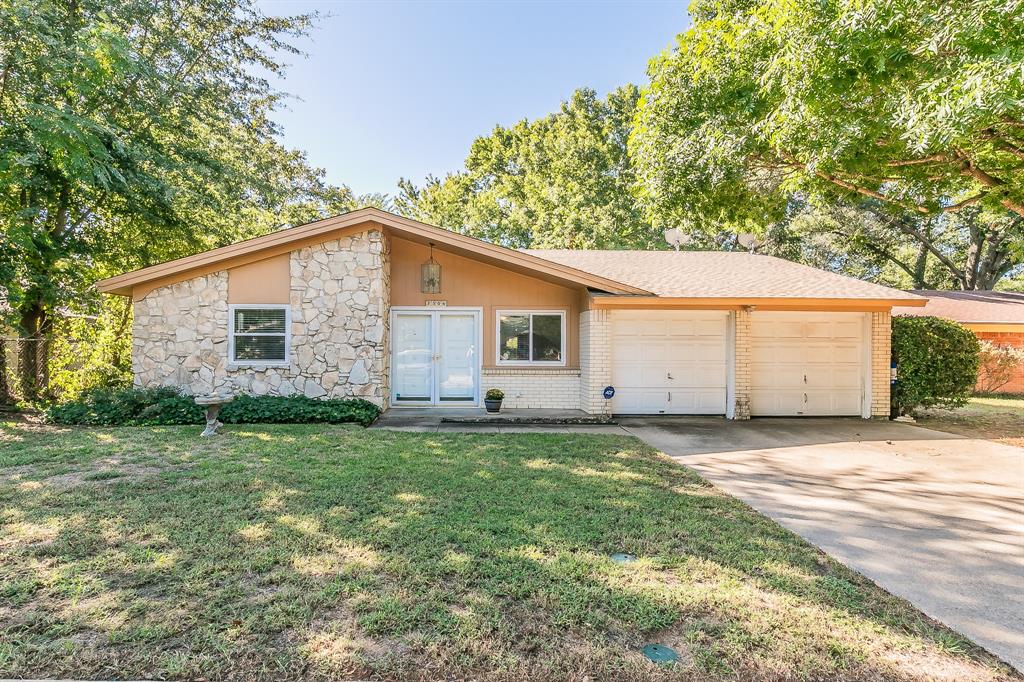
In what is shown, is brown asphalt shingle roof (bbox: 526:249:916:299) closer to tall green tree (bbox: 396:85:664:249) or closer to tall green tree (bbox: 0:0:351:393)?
tall green tree (bbox: 396:85:664:249)

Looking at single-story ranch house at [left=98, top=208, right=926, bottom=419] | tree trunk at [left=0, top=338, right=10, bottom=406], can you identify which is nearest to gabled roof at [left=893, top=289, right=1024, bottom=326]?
single-story ranch house at [left=98, top=208, right=926, bottom=419]

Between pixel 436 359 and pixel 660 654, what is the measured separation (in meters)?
8.49

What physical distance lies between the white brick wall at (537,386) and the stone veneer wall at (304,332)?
100 inches

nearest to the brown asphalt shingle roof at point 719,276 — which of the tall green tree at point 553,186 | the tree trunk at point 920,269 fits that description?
the tall green tree at point 553,186

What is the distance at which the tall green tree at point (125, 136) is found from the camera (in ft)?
26.4

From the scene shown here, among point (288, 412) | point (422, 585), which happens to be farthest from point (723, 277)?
point (422, 585)

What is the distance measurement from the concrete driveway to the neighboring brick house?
8.85 m

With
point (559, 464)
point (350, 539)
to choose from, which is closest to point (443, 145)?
point (559, 464)

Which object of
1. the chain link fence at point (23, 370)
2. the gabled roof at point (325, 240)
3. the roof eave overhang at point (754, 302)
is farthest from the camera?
the chain link fence at point (23, 370)

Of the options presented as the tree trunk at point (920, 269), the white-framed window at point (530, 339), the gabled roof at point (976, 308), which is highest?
the tree trunk at point (920, 269)

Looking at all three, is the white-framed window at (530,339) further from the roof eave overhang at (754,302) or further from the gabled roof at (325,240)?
the roof eave overhang at (754,302)

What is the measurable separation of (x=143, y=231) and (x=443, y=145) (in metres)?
16.8

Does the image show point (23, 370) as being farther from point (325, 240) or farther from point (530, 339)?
point (530, 339)

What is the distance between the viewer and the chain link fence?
954 cm
